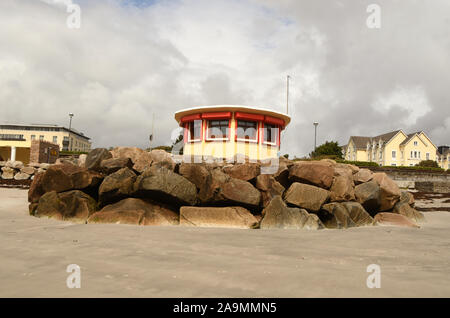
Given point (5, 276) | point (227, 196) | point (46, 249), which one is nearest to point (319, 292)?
point (5, 276)

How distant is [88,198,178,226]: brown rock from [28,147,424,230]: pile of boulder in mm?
22

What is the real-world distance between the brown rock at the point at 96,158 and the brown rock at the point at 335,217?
21.5ft

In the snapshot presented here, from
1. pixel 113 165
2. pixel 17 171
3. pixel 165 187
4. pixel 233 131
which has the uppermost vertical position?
pixel 233 131

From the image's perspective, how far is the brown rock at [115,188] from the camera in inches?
311

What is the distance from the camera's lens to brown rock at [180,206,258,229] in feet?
23.7

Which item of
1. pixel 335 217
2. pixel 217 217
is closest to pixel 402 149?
pixel 335 217

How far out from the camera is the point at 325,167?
899 cm

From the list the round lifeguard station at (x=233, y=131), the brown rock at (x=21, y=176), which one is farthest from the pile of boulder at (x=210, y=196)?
the brown rock at (x=21, y=176)

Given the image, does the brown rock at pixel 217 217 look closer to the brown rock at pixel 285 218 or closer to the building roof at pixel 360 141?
the brown rock at pixel 285 218

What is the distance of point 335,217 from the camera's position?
779 centimetres

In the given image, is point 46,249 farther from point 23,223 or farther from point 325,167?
point 325,167

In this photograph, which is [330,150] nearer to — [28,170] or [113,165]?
[28,170]

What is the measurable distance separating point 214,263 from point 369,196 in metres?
6.81

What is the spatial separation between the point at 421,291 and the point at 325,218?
17.8ft
